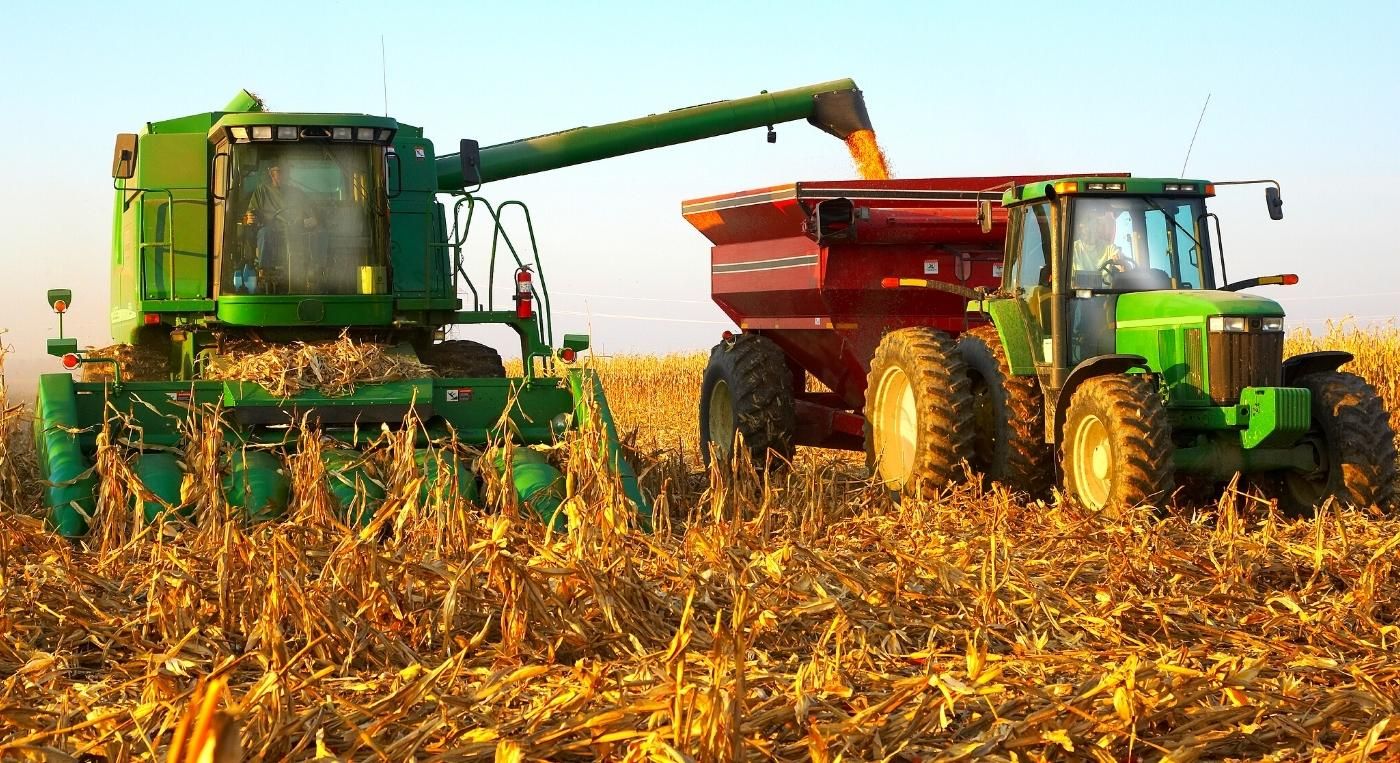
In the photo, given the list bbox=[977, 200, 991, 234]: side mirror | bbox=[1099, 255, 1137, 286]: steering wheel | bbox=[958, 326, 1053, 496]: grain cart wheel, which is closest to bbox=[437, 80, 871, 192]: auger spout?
bbox=[977, 200, 991, 234]: side mirror

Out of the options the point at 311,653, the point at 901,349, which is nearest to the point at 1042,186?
the point at 901,349

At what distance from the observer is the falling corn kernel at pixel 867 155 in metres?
14.0

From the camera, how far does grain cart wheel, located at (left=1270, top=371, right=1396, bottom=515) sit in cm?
795

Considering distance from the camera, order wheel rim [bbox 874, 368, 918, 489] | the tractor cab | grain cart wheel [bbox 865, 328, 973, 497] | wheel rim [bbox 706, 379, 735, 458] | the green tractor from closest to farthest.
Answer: the green tractor, the tractor cab, grain cart wheel [bbox 865, 328, 973, 497], wheel rim [bbox 874, 368, 918, 489], wheel rim [bbox 706, 379, 735, 458]

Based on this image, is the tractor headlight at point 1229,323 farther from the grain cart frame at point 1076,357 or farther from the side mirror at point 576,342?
Result: the side mirror at point 576,342

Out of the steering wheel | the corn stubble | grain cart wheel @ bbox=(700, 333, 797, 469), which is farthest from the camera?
grain cart wheel @ bbox=(700, 333, 797, 469)

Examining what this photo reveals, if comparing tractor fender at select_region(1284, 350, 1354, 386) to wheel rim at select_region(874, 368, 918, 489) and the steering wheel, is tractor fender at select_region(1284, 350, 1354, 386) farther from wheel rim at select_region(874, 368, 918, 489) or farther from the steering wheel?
wheel rim at select_region(874, 368, 918, 489)

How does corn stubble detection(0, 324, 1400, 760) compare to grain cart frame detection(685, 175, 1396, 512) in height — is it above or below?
below

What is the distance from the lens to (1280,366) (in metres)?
8.14

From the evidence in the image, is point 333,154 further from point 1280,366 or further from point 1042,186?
point 1280,366

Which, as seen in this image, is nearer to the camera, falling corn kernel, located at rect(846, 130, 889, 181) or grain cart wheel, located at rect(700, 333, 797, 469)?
grain cart wheel, located at rect(700, 333, 797, 469)

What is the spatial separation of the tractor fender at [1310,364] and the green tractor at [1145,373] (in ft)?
0.04

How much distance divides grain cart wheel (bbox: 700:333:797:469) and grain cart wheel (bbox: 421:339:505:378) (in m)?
1.60

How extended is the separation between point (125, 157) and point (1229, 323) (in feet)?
22.2
